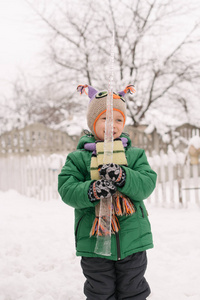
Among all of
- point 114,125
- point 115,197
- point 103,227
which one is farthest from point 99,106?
point 103,227

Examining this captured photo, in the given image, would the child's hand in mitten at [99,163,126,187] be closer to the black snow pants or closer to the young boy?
the young boy

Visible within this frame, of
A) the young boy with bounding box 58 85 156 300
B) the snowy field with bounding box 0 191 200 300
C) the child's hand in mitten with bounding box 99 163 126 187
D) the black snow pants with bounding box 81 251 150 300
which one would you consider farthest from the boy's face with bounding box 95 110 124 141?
the snowy field with bounding box 0 191 200 300

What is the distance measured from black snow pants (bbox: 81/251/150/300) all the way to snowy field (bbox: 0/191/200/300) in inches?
30.2

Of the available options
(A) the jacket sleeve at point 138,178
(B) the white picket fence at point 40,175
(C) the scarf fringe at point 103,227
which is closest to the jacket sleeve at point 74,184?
(C) the scarf fringe at point 103,227

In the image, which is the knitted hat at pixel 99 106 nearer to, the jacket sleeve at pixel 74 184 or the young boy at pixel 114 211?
the young boy at pixel 114 211

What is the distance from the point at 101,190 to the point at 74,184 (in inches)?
8.9

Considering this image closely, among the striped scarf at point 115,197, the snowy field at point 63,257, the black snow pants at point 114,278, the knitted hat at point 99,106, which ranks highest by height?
the knitted hat at point 99,106

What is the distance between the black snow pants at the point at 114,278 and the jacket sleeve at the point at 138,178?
406 millimetres

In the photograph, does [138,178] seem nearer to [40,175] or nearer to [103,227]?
[103,227]

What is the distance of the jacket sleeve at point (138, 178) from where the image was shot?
151 cm

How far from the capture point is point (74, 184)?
5.21 ft

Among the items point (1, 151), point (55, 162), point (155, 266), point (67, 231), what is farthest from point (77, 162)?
point (1, 151)

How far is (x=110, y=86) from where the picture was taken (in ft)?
4.82

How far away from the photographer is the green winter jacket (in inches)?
60.2
